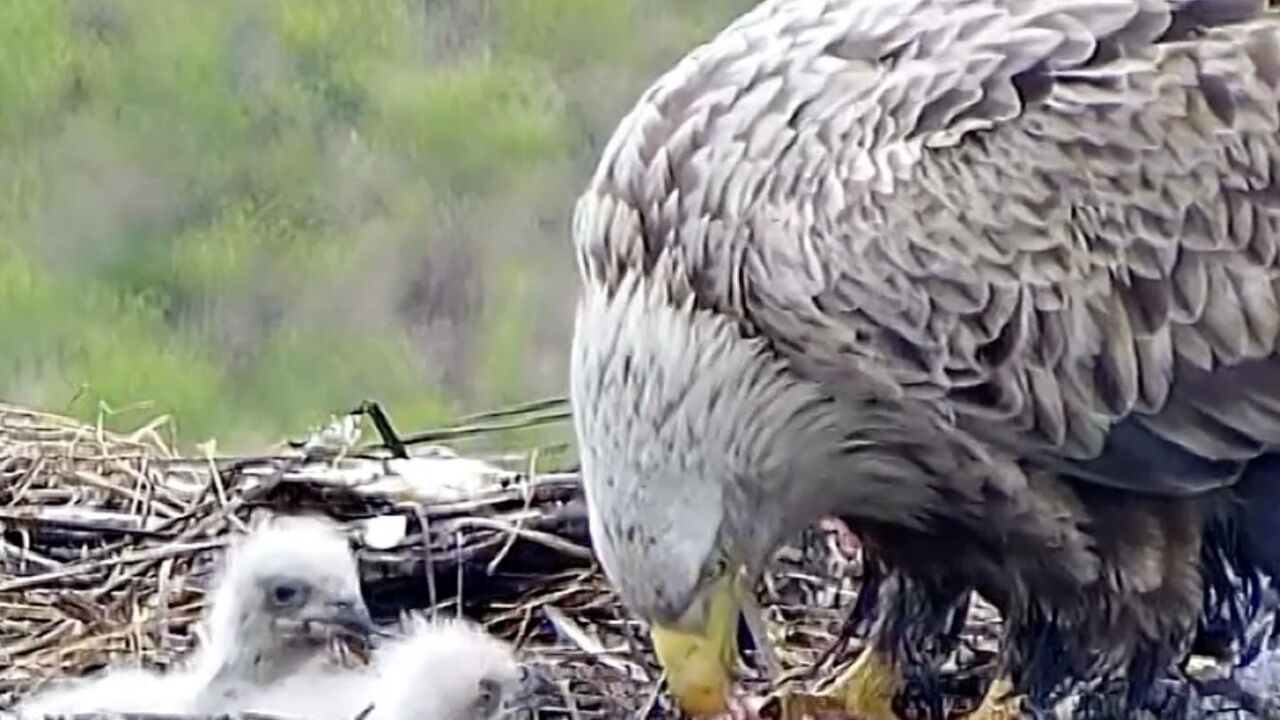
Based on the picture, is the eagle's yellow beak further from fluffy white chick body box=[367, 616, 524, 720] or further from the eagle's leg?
the eagle's leg

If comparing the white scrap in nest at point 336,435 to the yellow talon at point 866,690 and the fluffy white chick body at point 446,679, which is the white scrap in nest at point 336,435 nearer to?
the fluffy white chick body at point 446,679

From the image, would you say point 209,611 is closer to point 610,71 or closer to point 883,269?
point 610,71

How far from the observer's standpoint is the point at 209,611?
2338mm

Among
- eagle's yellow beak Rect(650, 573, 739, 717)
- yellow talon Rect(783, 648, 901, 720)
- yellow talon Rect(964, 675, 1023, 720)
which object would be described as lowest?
yellow talon Rect(783, 648, 901, 720)

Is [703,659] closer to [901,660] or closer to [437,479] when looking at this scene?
[901,660]

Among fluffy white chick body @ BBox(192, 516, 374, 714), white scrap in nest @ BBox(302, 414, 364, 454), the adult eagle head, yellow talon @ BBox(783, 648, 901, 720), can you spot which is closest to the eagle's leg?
yellow talon @ BBox(783, 648, 901, 720)

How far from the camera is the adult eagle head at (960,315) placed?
1.89m

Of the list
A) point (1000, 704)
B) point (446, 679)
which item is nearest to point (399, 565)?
point (446, 679)

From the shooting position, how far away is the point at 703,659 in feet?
6.14

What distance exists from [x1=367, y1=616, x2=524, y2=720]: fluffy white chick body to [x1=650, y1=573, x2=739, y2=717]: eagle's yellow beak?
0.79ft

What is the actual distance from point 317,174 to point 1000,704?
0.80m

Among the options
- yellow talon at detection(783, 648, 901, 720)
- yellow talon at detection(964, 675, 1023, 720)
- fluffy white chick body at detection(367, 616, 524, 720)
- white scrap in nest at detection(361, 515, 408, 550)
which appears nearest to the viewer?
fluffy white chick body at detection(367, 616, 524, 720)

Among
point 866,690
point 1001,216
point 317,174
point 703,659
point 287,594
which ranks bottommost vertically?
point 866,690

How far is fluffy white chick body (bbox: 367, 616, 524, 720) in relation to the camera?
2.05m
